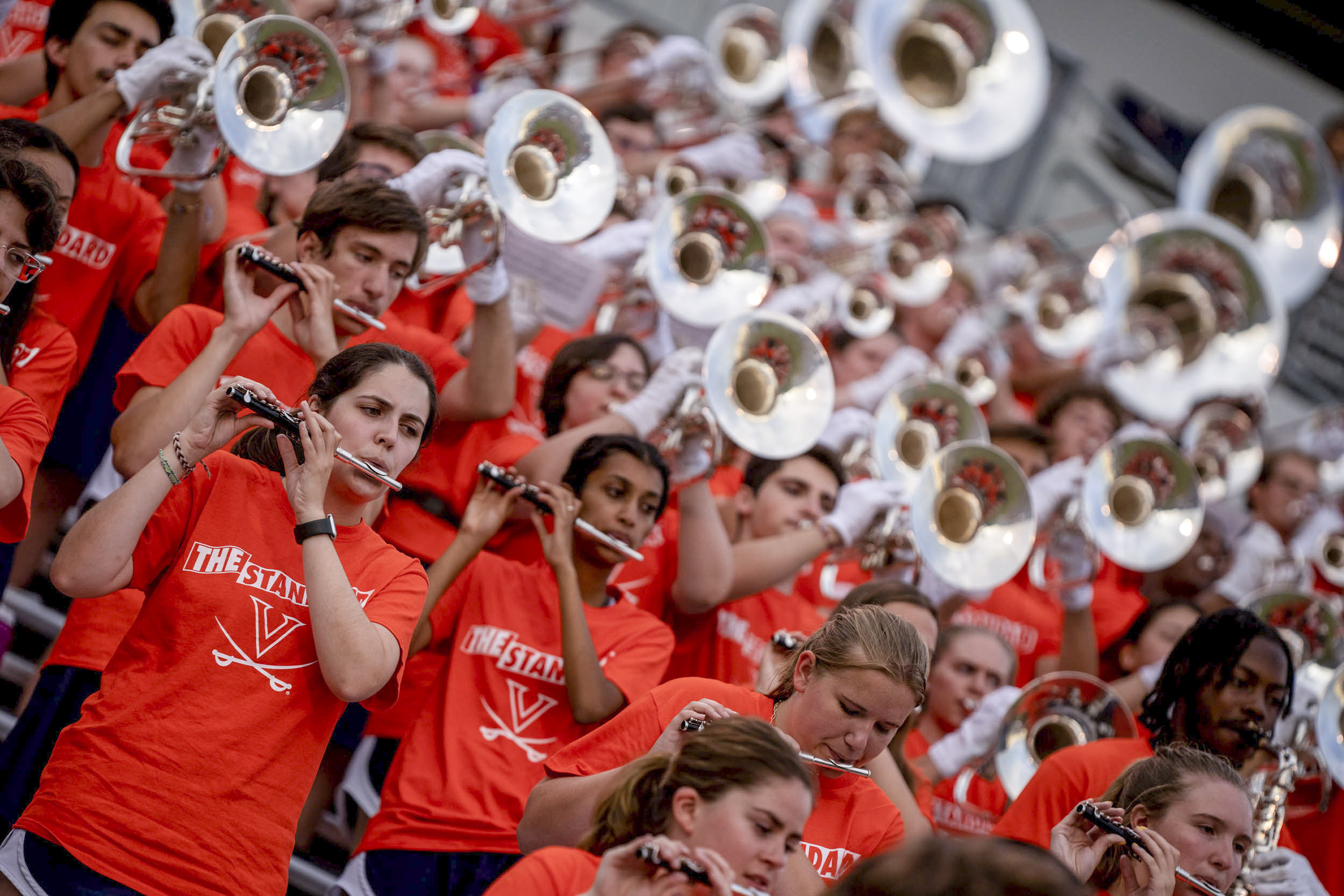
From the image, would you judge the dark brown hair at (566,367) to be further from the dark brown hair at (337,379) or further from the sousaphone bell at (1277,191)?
the sousaphone bell at (1277,191)

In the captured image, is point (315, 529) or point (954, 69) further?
point (954, 69)

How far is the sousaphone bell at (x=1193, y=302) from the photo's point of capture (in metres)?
7.14

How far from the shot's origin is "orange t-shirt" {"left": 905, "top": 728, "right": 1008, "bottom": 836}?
3.67m

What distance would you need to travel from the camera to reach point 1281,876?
10.6 ft

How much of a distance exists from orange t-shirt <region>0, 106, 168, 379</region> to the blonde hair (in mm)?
2014

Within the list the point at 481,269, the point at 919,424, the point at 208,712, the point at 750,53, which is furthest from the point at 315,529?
the point at 750,53

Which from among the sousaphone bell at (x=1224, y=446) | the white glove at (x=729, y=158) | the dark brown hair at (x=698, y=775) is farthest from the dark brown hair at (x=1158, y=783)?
the sousaphone bell at (x=1224, y=446)

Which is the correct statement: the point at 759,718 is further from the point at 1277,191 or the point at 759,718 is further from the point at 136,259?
the point at 1277,191

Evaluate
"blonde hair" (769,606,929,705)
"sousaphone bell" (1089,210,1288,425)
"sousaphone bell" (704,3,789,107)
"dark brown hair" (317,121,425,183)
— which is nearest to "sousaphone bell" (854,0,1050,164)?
"sousaphone bell" (704,3,789,107)

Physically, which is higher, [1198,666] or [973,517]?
[1198,666]

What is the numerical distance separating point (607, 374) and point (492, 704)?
1188mm

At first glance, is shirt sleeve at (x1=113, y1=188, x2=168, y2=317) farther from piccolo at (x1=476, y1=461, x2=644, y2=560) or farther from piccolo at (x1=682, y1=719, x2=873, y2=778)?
piccolo at (x1=682, y1=719, x2=873, y2=778)

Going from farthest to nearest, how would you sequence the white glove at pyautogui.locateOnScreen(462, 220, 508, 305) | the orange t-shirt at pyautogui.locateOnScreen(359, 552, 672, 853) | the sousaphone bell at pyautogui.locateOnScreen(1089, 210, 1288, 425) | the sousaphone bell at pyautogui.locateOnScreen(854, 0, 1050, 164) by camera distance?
the sousaphone bell at pyautogui.locateOnScreen(1089, 210, 1288, 425)
the sousaphone bell at pyautogui.locateOnScreen(854, 0, 1050, 164)
the white glove at pyautogui.locateOnScreen(462, 220, 508, 305)
the orange t-shirt at pyautogui.locateOnScreen(359, 552, 672, 853)

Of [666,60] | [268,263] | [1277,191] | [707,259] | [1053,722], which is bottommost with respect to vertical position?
[1053,722]
